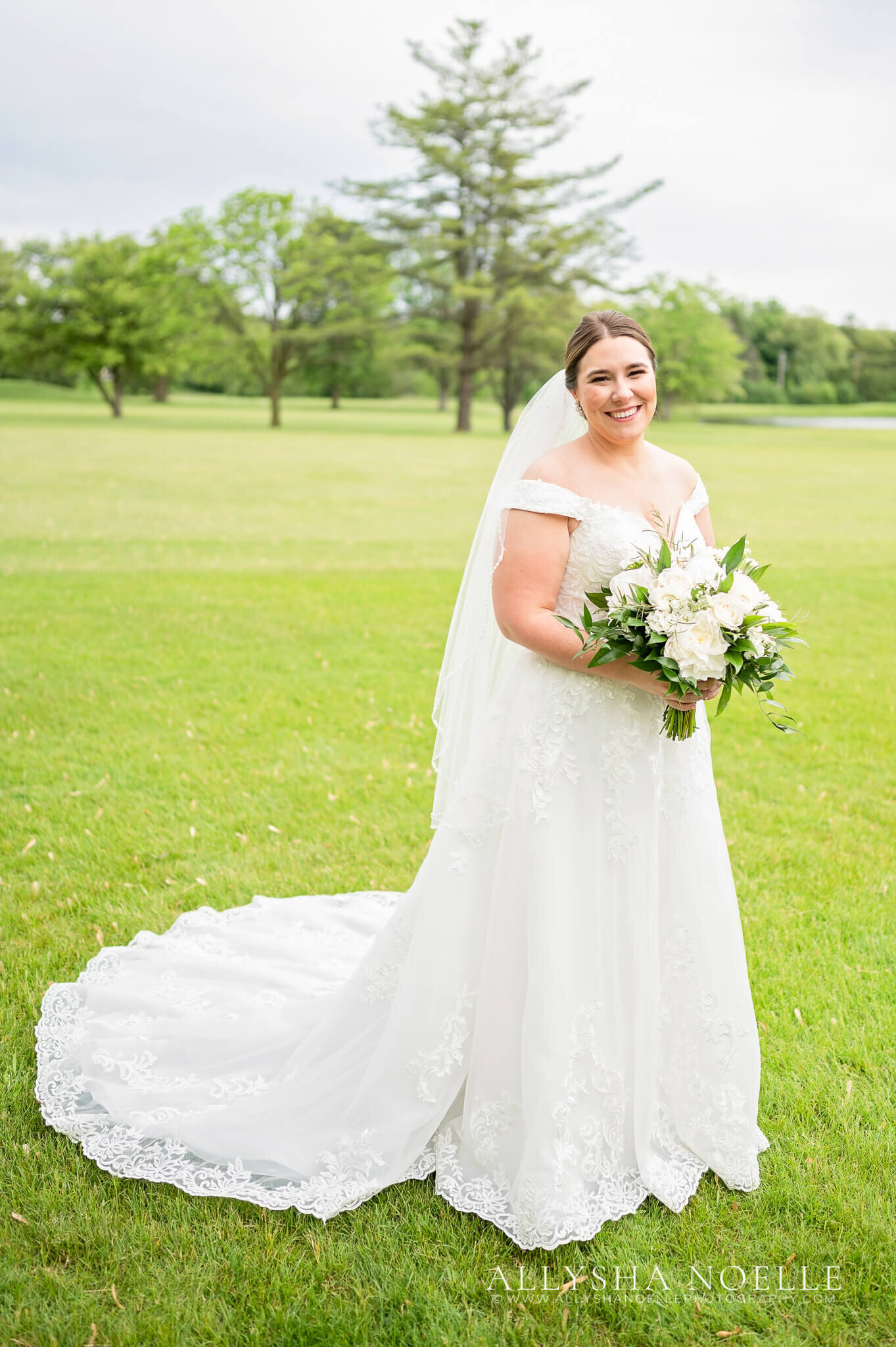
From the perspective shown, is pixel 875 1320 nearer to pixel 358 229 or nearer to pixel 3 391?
pixel 358 229

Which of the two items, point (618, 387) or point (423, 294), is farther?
point (423, 294)

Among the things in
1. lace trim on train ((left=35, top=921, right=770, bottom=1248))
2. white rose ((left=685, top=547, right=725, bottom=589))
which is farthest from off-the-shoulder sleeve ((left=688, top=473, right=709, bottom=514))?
lace trim on train ((left=35, top=921, right=770, bottom=1248))

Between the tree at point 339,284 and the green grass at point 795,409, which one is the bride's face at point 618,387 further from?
the green grass at point 795,409

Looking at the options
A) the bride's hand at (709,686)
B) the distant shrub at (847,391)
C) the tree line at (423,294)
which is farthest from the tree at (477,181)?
the bride's hand at (709,686)

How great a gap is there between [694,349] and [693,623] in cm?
7763

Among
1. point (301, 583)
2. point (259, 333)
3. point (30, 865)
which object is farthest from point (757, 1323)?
point (259, 333)

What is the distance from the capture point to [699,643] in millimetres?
2814

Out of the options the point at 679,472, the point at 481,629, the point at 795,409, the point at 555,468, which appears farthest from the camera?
the point at 795,409

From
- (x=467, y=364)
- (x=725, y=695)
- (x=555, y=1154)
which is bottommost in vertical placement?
(x=555, y=1154)

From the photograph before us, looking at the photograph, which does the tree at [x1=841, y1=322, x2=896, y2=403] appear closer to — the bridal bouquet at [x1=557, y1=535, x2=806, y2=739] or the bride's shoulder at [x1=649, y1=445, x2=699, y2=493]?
the bride's shoulder at [x1=649, y1=445, x2=699, y2=493]

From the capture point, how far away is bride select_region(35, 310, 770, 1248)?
10.5 feet

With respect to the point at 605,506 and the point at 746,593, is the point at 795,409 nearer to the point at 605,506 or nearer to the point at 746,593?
the point at 605,506

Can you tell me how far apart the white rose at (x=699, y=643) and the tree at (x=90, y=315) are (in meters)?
64.6

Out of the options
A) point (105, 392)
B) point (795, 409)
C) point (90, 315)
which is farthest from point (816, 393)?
point (90, 315)
